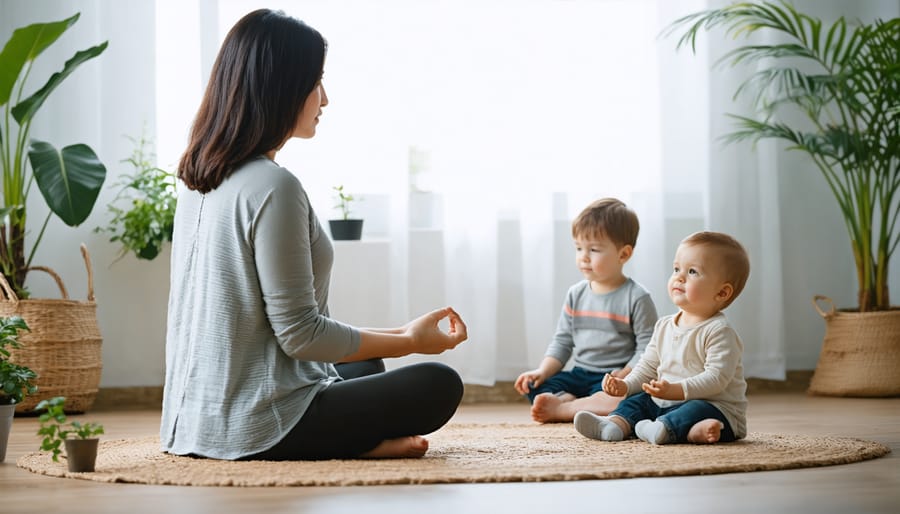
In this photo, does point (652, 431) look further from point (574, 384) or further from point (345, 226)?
point (345, 226)

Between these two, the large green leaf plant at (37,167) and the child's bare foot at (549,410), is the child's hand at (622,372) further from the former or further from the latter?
the large green leaf plant at (37,167)

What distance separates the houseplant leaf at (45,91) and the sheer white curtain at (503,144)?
43cm

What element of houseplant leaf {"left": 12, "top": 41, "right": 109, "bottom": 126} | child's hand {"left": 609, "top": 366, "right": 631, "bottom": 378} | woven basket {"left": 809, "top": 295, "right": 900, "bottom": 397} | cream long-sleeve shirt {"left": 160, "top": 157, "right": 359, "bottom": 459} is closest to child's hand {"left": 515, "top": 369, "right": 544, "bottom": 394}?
child's hand {"left": 609, "top": 366, "right": 631, "bottom": 378}

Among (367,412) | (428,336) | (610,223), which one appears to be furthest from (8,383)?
(610,223)

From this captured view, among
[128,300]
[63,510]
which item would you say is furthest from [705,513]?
[128,300]

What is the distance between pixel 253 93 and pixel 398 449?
70 centimetres

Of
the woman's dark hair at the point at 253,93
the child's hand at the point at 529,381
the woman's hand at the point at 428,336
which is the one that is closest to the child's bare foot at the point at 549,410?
the child's hand at the point at 529,381

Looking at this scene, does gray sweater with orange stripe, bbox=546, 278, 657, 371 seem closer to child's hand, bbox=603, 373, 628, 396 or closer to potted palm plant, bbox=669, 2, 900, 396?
child's hand, bbox=603, 373, 628, 396

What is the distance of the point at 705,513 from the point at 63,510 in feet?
2.96

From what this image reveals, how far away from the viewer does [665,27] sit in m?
3.86

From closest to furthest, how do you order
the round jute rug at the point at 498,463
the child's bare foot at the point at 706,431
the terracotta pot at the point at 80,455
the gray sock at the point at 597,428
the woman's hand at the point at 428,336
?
the round jute rug at the point at 498,463 → the terracotta pot at the point at 80,455 → the woman's hand at the point at 428,336 → the child's bare foot at the point at 706,431 → the gray sock at the point at 597,428

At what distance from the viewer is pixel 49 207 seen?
10.8 ft

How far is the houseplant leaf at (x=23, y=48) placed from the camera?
10.5ft

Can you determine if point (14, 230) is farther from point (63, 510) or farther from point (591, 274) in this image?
point (63, 510)
